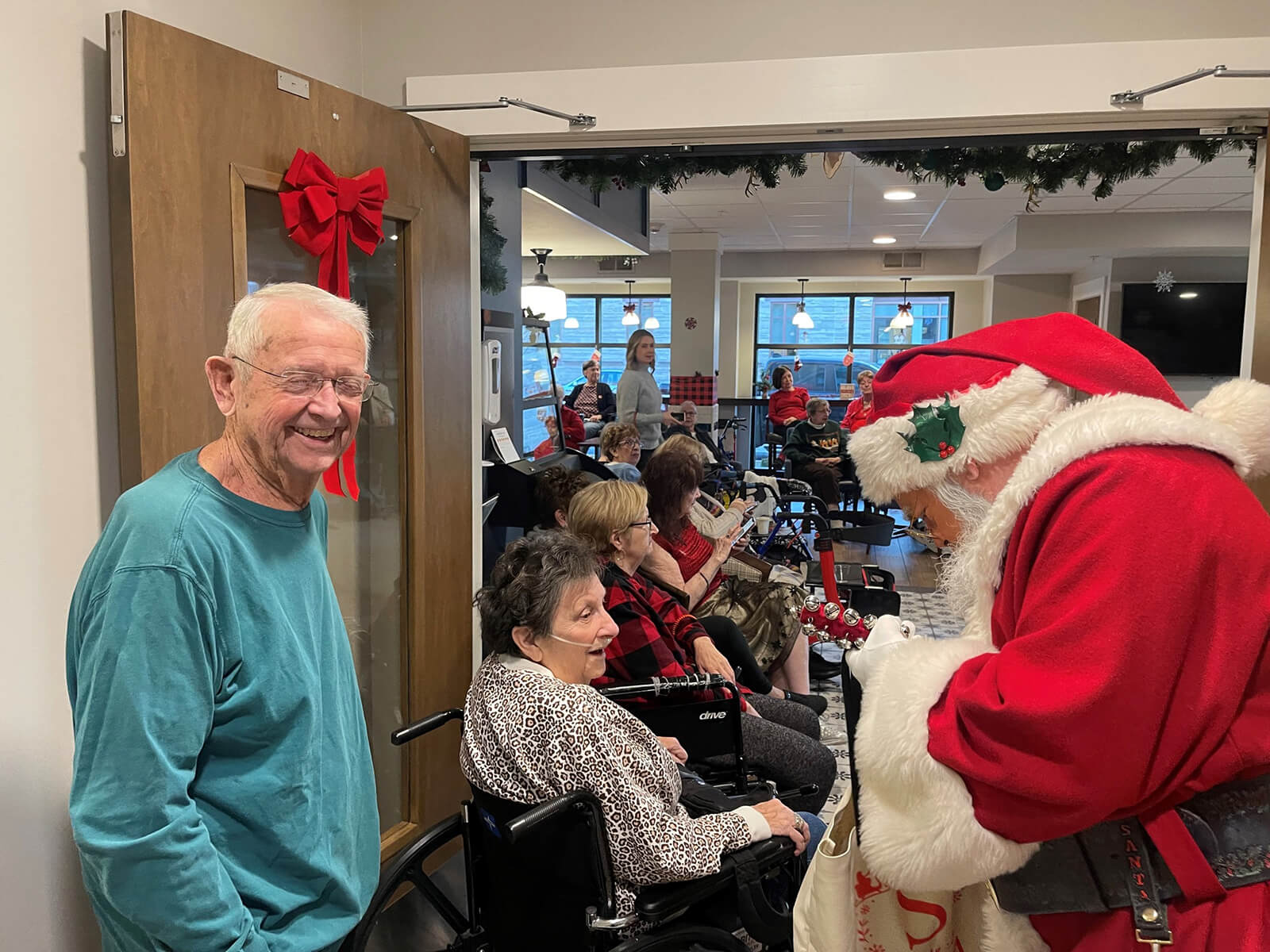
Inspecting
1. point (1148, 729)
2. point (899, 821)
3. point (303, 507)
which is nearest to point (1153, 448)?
point (1148, 729)

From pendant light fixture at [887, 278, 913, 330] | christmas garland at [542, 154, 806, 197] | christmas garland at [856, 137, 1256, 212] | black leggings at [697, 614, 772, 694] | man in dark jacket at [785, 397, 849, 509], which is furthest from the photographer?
pendant light fixture at [887, 278, 913, 330]

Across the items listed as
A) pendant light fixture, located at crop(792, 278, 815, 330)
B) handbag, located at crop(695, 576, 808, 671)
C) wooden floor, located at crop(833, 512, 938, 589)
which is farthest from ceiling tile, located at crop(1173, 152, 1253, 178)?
pendant light fixture, located at crop(792, 278, 815, 330)

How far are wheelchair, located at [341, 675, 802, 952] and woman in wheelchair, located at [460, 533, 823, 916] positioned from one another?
0.04 m

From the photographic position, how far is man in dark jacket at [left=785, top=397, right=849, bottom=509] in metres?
7.87

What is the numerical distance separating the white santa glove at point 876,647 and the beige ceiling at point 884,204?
17.1 ft

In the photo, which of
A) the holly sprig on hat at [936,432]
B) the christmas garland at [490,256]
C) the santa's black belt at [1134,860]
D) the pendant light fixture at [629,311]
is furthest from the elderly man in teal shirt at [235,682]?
the pendant light fixture at [629,311]

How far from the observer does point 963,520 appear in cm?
121

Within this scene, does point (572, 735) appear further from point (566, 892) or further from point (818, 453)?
point (818, 453)

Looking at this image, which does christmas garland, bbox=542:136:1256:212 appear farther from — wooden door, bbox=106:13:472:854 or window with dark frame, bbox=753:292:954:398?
window with dark frame, bbox=753:292:954:398

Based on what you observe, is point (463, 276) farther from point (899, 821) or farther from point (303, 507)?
point (899, 821)

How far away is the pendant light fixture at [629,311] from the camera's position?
13.9 m

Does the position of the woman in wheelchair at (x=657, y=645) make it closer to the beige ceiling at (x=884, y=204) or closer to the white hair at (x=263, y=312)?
the white hair at (x=263, y=312)

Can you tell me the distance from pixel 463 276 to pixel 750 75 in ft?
2.95

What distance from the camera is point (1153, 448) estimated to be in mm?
993
